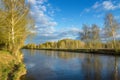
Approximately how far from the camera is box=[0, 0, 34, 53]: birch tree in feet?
87.8

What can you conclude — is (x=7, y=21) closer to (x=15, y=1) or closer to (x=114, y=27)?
(x=15, y=1)

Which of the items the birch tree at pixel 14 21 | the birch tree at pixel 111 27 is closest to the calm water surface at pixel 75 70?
the birch tree at pixel 14 21

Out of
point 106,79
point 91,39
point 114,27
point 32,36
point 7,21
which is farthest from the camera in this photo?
point 91,39

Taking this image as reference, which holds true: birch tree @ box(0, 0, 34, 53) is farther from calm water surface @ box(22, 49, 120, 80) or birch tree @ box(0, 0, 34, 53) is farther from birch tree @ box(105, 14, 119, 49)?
birch tree @ box(105, 14, 119, 49)

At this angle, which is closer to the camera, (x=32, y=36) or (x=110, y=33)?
(x=32, y=36)

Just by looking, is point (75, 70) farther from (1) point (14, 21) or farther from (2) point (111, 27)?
(2) point (111, 27)

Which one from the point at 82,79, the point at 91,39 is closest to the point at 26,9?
the point at 82,79

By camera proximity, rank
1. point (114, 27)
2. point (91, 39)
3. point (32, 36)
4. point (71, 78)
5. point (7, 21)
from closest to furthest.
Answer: point (71, 78)
point (7, 21)
point (32, 36)
point (114, 27)
point (91, 39)

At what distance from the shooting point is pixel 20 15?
2839 centimetres

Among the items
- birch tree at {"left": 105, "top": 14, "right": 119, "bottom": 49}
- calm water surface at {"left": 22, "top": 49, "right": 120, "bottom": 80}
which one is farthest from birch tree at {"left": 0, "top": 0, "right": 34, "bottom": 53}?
birch tree at {"left": 105, "top": 14, "right": 119, "bottom": 49}

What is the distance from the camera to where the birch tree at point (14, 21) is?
26.8 metres

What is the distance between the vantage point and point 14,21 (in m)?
28.1

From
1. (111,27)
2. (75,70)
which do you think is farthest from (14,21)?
(111,27)

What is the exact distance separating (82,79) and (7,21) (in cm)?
1504
